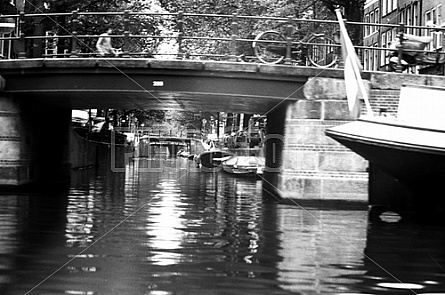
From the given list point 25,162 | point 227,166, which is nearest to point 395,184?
point 25,162

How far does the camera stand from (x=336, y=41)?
20797 millimetres

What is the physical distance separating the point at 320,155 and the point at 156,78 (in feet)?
14.6

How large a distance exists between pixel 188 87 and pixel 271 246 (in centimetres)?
930

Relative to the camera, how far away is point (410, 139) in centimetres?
1523

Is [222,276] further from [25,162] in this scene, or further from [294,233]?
[25,162]

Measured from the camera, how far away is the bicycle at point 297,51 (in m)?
20.2

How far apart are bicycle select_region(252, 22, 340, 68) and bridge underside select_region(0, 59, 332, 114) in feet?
1.94

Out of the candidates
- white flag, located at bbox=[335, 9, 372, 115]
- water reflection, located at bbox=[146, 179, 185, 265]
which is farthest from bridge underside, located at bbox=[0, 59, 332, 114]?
water reflection, located at bbox=[146, 179, 185, 265]

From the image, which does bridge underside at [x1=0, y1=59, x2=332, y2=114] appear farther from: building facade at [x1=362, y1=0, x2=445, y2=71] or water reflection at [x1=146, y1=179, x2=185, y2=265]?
building facade at [x1=362, y1=0, x2=445, y2=71]

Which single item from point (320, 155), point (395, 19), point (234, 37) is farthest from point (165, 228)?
point (395, 19)

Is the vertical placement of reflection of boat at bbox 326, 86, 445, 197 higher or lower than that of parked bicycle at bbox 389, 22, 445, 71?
lower

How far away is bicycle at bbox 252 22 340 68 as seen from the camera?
20219mm

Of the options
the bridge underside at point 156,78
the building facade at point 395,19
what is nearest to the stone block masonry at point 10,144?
→ the bridge underside at point 156,78

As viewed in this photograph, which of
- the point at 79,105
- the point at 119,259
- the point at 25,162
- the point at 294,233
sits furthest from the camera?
the point at 79,105
